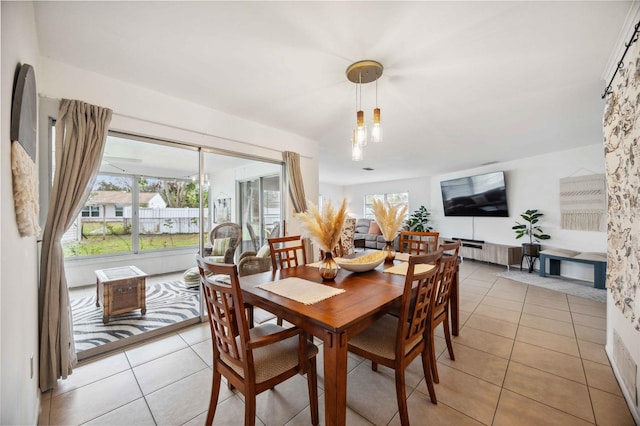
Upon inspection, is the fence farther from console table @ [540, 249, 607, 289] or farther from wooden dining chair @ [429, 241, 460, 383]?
console table @ [540, 249, 607, 289]

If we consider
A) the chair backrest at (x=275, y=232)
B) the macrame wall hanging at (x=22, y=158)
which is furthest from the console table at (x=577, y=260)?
the macrame wall hanging at (x=22, y=158)

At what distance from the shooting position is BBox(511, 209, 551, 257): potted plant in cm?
488

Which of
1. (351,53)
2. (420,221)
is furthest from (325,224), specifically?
(420,221)

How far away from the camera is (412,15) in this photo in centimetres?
146

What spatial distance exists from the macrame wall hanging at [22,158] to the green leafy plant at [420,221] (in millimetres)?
7411

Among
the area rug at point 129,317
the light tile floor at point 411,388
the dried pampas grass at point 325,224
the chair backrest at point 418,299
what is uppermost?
the dried pampas grass at point 325,224

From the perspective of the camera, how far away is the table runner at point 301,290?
57.7 inches

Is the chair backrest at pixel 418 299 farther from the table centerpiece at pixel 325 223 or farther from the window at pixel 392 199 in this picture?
the window at pixel 392 199

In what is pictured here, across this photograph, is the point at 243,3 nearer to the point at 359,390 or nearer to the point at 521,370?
the point at 359,390

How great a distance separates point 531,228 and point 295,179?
504 cm

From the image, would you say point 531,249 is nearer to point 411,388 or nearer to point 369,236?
point 369,236

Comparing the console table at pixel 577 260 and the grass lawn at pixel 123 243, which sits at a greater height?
the grass lawn at pixel 123 243

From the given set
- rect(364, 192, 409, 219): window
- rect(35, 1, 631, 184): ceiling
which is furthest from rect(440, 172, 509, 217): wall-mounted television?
rect(35, 1, 631, 184): ceiling

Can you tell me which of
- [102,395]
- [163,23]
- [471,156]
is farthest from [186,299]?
[471,156]
